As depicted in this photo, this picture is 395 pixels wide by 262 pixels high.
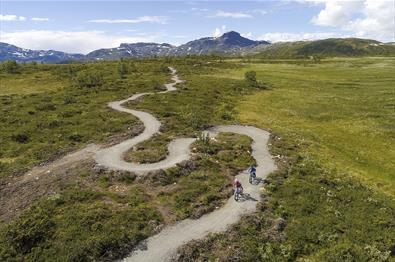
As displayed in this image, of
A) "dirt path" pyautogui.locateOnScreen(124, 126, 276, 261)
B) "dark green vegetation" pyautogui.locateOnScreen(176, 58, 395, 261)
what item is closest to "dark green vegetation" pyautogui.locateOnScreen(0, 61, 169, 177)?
A: "dirt path" pyautogui.locateOnScreen(124, 126, 276, 261)

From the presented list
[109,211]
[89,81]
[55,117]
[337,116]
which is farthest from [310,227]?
[89,81]

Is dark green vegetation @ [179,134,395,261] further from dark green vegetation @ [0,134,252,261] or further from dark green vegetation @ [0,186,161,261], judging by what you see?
dark green vegetation @ [0,186,161,261]

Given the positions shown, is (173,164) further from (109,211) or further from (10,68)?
(10,68)

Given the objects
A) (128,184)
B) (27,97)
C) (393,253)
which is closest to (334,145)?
(393,253)

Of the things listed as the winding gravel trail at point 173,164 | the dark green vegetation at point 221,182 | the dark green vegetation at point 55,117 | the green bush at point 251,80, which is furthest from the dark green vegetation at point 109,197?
the green bush at point 251,80

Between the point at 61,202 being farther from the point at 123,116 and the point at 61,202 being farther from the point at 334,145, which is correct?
the point at 334,145

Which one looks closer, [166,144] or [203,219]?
[203,219]
